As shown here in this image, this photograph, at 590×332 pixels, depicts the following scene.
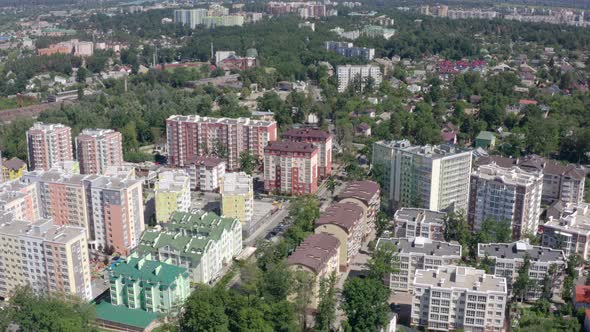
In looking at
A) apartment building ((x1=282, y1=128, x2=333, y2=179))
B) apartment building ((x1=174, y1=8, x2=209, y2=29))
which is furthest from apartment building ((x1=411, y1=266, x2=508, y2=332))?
apartment building ((x1=174, y1=8, x2=209, y2=29))

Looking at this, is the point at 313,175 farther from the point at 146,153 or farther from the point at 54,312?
the point at 54,312

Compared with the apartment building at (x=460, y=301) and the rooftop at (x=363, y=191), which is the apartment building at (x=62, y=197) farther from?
the apartment building at (x=460, y=301)

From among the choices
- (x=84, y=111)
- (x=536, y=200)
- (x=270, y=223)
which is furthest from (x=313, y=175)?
(x=84, y=111)

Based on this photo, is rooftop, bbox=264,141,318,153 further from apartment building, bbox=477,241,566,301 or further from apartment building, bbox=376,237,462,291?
apartment building, bbox=477,241,566,301

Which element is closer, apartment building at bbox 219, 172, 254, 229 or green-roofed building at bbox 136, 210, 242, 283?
green-roofed building at bbox 136, 210, 242, 283

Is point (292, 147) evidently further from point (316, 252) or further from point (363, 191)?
point (316, 252)
